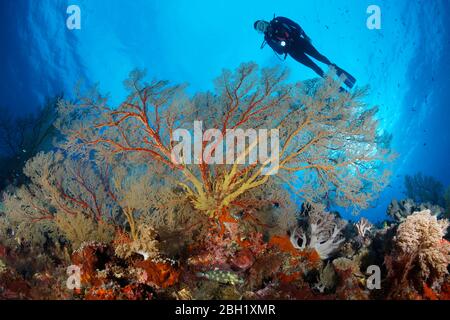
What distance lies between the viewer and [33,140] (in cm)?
1448

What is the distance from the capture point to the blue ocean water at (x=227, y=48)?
2573 centimetres

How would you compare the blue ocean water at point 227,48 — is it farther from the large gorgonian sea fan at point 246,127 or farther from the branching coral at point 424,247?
the branching coral at point 424,247

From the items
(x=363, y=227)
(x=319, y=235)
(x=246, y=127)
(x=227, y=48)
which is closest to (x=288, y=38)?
(x=246, y=127)

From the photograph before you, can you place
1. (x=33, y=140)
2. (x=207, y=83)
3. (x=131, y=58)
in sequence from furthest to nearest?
(x=207, y=83) → (x=131, y=58) → (x=33, y=140)

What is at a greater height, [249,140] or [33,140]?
[33,140]

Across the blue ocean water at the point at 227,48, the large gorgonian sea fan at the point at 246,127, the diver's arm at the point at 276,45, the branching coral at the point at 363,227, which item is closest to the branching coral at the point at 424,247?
the large gorgonian sea fan at the point at 246,127

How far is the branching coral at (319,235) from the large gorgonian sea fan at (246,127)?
32.8 inches

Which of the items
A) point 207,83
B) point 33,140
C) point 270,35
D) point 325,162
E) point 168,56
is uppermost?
point 168,56

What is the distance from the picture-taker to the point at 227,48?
39.4 metres

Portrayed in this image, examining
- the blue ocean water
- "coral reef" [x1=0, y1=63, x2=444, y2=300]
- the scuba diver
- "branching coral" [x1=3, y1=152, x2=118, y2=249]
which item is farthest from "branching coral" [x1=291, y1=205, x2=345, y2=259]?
the blue ocean water

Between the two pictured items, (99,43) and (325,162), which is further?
(99,43)
